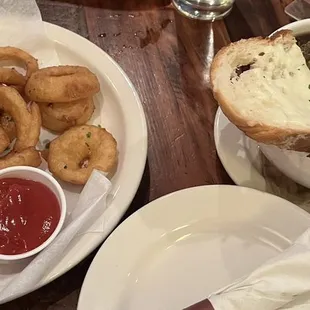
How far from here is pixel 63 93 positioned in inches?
59.0

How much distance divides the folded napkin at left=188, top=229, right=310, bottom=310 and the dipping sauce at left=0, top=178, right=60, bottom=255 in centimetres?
37

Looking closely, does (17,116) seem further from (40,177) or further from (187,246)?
(187,246)

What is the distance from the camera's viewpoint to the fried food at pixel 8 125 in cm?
154

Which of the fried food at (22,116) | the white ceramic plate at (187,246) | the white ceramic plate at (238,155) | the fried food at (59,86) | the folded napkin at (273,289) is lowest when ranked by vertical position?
the white ceramic plate at (187,246)

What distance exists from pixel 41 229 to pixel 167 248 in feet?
0.88

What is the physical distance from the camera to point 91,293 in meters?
1.26

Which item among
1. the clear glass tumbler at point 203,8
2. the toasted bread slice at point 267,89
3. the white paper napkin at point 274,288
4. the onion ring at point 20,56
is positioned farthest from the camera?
the clear glass tumbler at point 203,8

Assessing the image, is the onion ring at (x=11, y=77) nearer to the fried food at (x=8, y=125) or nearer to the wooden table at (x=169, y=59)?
the fried food at (x=8, y=125)

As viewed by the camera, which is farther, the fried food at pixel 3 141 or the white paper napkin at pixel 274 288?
the fried food at pixel 3 141

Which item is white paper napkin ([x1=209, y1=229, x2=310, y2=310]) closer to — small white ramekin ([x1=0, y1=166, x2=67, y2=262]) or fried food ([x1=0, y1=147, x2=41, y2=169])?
small white ramekin ([x1=0, y1=166, x2=67, y2=262])

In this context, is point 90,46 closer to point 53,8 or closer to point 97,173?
point 53,8

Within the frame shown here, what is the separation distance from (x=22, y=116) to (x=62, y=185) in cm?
19

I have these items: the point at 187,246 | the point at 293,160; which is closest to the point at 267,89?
the point at 293,160

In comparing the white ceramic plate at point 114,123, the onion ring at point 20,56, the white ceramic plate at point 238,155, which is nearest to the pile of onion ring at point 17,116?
the onion ring at point 20,56
